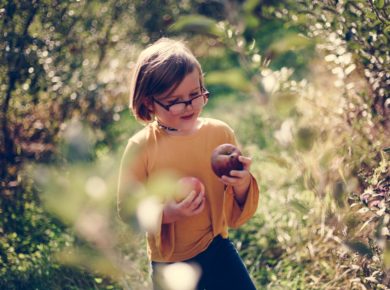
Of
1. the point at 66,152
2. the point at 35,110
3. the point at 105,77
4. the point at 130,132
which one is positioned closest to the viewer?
the point at 66,152

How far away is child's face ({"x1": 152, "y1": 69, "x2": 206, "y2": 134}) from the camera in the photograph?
1569 mm

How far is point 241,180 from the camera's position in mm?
1587

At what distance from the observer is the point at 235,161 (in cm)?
158

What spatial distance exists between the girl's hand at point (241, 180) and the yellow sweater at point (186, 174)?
0.08ft

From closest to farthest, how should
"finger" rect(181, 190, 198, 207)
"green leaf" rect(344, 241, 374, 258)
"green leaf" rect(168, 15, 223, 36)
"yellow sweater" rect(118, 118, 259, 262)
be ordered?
"green leaf" rect(344, 241, 374, 258), "finger" rect(181, 190, 198, 207), "yellow sweater" rect(118, 118, 259, 262), "green leaf" rect(168, 15, 223, 36)

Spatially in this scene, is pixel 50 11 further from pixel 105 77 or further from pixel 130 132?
pixel 130 132

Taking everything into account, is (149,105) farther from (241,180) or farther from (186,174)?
(241,180)

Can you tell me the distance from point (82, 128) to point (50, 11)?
8.04ft

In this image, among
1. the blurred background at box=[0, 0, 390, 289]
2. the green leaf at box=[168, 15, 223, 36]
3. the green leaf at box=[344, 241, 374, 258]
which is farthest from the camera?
the green leaf at box=[168, 15, 223, 36]

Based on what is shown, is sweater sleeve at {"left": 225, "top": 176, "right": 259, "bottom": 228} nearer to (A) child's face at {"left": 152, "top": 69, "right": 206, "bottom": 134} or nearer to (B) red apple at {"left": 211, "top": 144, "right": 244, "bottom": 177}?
(B) red apple at {"left": 211, "top": 144, "right": 244, "bottom": 177}

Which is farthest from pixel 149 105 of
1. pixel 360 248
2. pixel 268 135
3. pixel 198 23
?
pixel 268 135

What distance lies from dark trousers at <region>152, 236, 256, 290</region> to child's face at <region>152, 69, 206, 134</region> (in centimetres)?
41

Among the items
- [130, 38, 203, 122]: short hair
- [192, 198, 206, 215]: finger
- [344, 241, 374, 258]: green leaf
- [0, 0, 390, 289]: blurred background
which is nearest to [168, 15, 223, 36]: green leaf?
[0, 0, 390, 289]: blurred background

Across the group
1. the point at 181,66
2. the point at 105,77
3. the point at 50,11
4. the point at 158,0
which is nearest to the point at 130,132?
the point at 105,77
